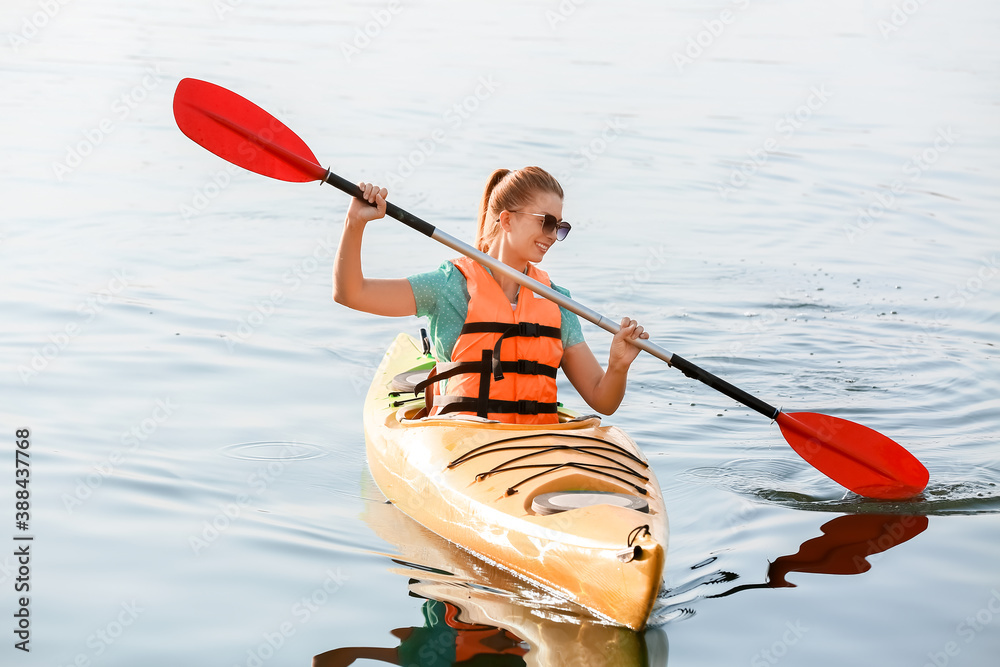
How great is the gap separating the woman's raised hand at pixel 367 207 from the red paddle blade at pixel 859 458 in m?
1.75

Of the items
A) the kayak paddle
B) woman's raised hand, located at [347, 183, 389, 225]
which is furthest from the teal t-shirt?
woman's raised hand, located at [347, 183, 389, 225]

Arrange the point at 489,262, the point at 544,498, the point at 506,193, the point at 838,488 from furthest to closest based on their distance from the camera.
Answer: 1. the point at 838,488
2. the point at 506,193
3. the point at 489,262
4. the point at 544,498

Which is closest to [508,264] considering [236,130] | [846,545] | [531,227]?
[531,227]

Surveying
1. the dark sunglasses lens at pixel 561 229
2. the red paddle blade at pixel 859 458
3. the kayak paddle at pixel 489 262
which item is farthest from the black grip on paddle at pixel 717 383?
the dark sunglasses lens at pixel 561 229

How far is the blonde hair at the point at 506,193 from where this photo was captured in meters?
3.54

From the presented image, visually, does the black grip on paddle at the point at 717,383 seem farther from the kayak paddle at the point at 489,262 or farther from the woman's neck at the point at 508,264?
the woman's neck at the point at 508,264

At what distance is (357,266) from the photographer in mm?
3244

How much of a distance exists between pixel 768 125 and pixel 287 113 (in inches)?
207

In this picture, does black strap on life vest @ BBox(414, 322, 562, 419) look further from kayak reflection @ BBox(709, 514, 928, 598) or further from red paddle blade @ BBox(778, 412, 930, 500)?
red paddle blade @ BBox(778, 412, 930, 500)

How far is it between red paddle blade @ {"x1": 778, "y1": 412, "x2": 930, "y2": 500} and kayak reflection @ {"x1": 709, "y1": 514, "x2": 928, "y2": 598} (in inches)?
6.6

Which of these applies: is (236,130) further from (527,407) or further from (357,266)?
(527,407)

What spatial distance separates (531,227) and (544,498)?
0.94m

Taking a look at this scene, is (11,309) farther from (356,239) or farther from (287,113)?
(287,113)

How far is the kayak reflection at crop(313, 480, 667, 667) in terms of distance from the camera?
271cm
